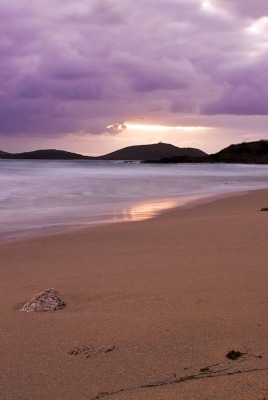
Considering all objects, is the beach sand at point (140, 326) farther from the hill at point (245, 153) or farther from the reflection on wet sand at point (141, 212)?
the hill at point (245, 153)

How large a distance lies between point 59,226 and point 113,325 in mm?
7614

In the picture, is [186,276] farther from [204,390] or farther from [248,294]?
[204,390]

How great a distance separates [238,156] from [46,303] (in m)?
157

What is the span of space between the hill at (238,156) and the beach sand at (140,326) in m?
143

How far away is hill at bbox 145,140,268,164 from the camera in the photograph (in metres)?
151

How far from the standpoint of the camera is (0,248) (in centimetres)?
762

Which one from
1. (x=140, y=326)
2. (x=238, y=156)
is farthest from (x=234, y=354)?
(x=238, y=156)

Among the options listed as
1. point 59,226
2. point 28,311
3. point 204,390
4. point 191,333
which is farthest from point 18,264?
point 59,226

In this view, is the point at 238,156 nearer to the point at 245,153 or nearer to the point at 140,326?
the point at 245,153

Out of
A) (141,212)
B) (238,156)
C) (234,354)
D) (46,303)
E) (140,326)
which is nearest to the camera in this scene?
(234,354)

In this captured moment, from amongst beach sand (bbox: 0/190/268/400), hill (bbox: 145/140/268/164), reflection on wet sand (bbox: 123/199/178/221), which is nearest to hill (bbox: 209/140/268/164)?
hill (bbox: 145/140/268/164)

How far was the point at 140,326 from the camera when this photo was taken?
3572 millimetres

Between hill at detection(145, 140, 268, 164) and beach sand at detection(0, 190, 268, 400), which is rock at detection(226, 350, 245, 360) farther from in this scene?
hill at detection(145, 140, 268, 164)

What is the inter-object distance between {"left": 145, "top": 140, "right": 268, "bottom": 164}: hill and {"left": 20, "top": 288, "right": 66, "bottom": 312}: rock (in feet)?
476
